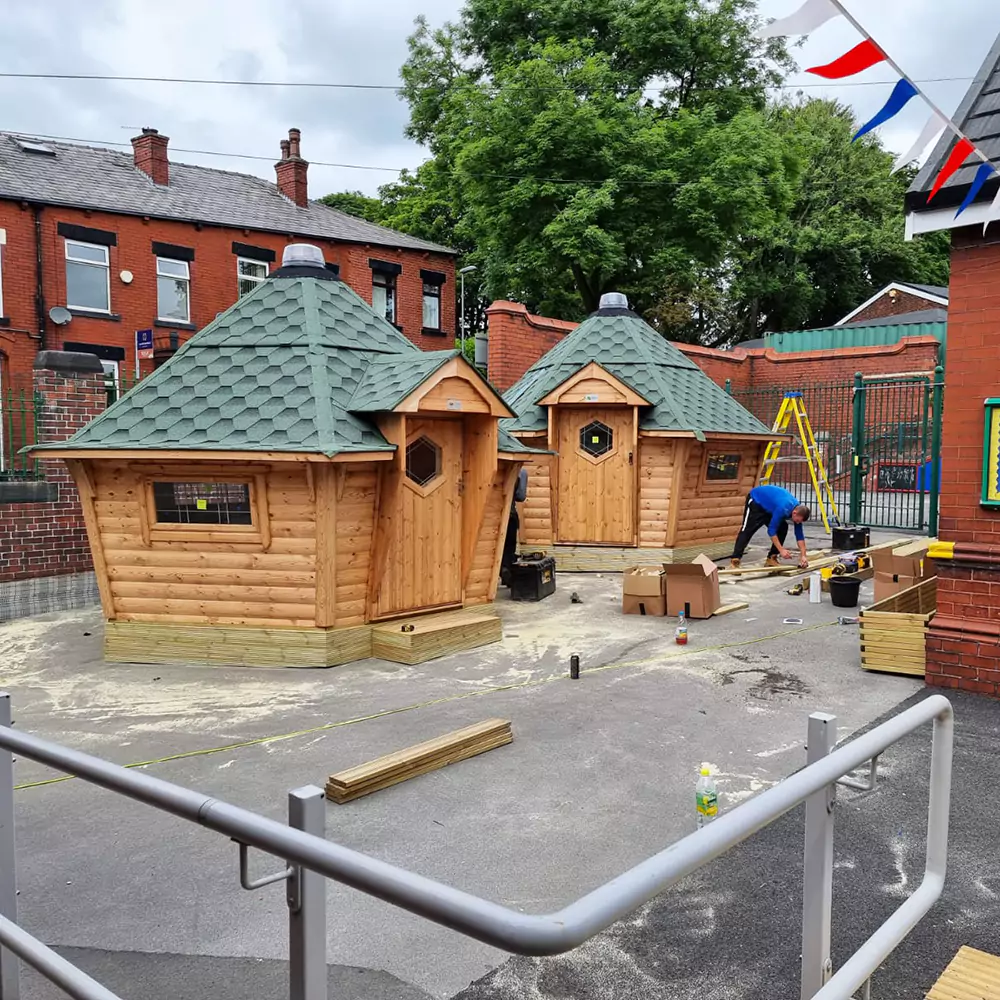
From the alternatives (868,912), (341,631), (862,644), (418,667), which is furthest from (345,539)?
(868,912)

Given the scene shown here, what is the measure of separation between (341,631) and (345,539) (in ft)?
3.04

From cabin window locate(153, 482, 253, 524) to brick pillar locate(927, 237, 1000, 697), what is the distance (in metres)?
6.33

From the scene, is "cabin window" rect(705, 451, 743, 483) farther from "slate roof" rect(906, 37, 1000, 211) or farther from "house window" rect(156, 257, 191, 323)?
"house window" rect(156, 257, 191, 323)

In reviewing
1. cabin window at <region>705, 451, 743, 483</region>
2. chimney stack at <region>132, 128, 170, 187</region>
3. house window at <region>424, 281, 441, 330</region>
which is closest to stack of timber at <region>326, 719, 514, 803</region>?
cabin window at <region>705, 451, 743, 483</region>

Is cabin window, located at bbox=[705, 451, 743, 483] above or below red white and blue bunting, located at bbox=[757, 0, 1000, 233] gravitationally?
below

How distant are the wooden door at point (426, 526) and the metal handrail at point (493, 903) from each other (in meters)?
Answer: 6.45

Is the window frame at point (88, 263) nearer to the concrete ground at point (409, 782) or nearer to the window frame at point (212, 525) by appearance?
the concrete ground at point (409, 782)

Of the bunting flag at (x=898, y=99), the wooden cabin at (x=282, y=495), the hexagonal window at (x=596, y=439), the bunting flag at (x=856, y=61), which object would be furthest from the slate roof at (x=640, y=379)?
the bunting flag at (x=856, y=61)

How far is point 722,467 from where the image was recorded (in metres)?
15.1

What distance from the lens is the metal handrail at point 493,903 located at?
58.4 inches

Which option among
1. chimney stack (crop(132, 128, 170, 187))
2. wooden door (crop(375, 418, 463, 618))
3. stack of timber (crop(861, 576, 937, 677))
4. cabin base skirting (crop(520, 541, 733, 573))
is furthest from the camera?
chimney stack (crop(132, 128, 170, 187))

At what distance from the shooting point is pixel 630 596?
10.9 m

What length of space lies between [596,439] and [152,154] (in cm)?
1846

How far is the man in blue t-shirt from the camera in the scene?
43.9ft
